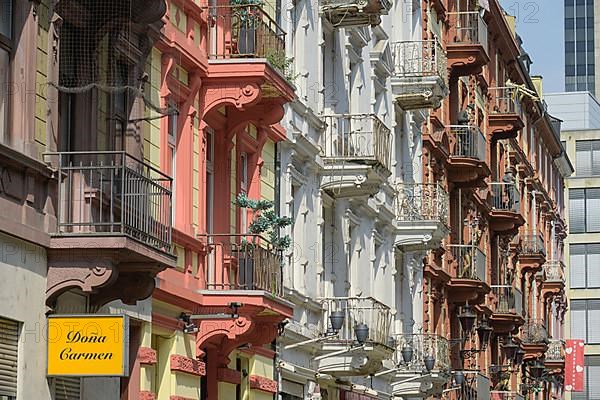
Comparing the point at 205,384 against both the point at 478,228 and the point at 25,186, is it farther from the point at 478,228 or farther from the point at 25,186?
the point at 478,228

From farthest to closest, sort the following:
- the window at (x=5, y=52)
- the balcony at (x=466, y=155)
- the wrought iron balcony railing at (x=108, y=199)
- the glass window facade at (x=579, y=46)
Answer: the glass window facade at (x=579, y=46) → the balcony at (x=466, y=155) → the wrought iron balcony railing at (x=108, y=199) → the window at (x=5, y=52)

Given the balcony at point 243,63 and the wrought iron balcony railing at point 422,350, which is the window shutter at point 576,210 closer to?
the wrought iron balcony railing at point 422,350

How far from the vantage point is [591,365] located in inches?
A: 3907

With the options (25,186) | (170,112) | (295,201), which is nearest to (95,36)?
(170,112)

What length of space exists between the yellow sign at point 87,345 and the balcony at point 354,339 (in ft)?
43.0

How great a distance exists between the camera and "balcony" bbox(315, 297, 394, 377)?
3284 cm

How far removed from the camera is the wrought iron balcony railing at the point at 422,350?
41.2m

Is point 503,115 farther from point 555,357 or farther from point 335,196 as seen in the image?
point 335,196

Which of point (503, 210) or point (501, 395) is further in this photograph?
point (503, 210)

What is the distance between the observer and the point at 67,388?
19.7 meters

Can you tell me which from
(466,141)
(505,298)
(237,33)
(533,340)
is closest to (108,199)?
(237,33)

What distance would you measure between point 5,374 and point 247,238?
30.4ft

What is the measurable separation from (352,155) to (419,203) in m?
8.43

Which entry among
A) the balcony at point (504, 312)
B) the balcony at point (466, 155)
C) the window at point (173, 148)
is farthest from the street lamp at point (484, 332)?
the window at point (173, 148)
